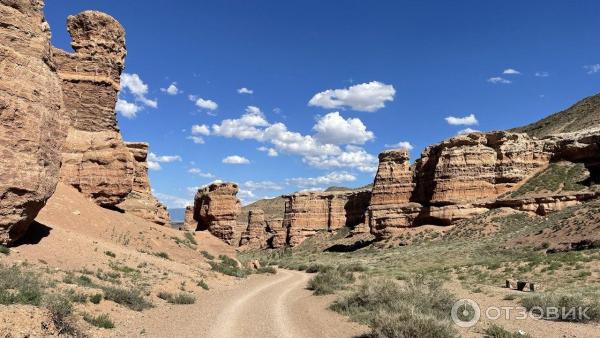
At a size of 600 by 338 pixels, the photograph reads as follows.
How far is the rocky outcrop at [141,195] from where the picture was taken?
36.7 meters

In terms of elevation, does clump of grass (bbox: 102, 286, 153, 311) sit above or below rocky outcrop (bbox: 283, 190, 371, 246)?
below

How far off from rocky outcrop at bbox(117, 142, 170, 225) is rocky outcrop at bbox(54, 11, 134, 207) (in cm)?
592

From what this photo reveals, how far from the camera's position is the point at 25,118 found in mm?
14992

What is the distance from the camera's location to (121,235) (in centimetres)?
2681

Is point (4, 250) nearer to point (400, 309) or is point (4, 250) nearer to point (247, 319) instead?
point (247, 319)

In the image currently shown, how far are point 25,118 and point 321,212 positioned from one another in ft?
253

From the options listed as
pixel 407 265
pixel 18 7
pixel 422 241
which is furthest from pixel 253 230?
pixel 18 7

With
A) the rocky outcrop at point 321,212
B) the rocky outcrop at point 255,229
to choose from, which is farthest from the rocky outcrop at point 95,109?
the rocky outcrop at point 255,229

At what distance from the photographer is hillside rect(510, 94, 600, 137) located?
85.8 meters

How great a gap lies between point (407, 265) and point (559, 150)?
33844mm

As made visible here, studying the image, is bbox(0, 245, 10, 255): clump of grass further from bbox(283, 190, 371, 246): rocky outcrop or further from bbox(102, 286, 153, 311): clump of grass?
bbox(283, 190, 371, 246): rocky outcrop

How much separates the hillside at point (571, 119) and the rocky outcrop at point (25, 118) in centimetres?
8766

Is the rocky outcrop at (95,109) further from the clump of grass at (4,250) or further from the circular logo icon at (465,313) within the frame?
the circular logo icon at (465,313)

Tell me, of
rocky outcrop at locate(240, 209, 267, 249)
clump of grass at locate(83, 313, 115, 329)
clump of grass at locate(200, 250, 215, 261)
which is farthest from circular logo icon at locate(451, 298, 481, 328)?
rocky outcrop at locate(240, 209, 267, 249)
